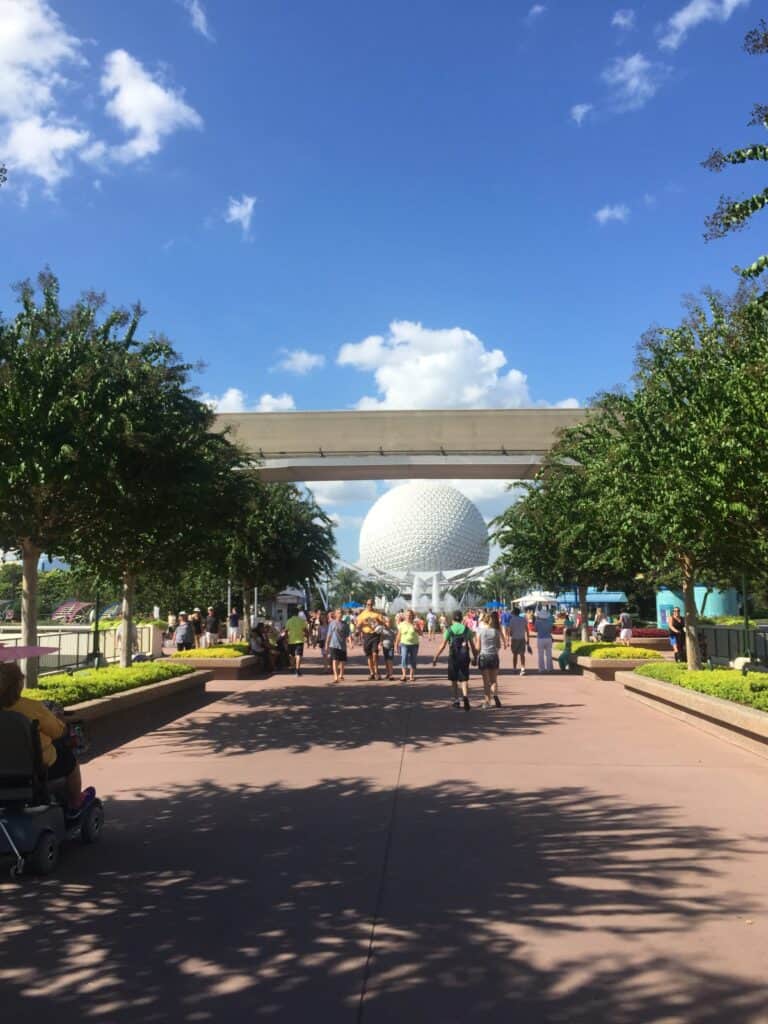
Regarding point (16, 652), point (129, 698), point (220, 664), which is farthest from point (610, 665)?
point (16, 652)

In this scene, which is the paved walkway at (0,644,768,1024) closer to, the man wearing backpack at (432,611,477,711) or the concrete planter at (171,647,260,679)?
the man wearing backpack at (432,611,477,711)

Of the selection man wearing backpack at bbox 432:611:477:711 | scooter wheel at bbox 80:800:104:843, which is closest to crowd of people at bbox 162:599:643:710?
man wearing backpack at bbox 432:611:477:711

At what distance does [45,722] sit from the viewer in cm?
642

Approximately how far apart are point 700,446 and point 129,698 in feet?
27.2

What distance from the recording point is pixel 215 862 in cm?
622

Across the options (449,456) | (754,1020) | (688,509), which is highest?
(449,456)

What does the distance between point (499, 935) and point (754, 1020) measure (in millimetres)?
1340

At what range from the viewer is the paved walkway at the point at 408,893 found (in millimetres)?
4121

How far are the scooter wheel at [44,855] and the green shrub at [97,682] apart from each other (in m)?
3.99

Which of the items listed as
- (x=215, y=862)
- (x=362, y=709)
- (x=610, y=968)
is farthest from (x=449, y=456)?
(x=610, y=968)

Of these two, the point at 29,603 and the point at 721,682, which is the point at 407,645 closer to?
the point at 721,682

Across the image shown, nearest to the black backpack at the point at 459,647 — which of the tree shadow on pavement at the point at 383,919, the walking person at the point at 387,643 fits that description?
the walking person at the point at 387,643

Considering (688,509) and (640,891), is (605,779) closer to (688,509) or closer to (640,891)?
(640,891)

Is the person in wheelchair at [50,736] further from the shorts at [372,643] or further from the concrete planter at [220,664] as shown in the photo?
the shorts at [372,643]
